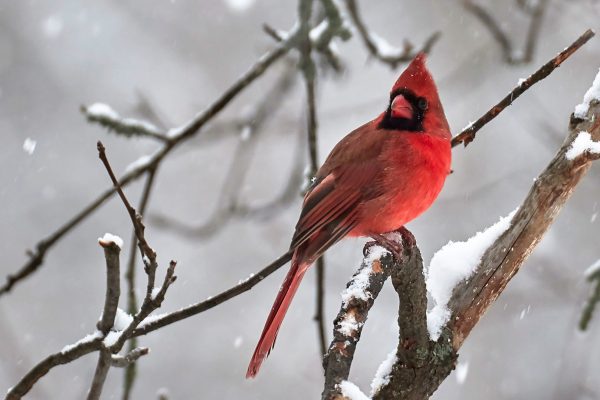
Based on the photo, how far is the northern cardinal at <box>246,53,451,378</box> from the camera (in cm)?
258

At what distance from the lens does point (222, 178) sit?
768cm

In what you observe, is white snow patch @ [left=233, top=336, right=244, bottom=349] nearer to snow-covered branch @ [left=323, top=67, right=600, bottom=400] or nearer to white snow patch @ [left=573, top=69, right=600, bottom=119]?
snow-covered branch @ [left=323, top=67, right=600, bottom=400]

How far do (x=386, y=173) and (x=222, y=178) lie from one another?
16.8 ft

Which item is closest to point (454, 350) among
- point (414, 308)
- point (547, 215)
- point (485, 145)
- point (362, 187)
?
point (414, 308)

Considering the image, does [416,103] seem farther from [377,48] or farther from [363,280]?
[363,280]

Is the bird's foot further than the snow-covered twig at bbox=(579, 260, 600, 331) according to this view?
No

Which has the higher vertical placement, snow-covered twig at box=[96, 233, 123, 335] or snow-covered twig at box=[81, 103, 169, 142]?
snow-covered twig at box=[81, 103, 169, 142]

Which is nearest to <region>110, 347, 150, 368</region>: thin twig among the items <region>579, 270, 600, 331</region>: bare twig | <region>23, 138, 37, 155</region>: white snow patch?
<region>579, 270, 600, 331</region>: bare twig

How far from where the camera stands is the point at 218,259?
→ 24.4 ft

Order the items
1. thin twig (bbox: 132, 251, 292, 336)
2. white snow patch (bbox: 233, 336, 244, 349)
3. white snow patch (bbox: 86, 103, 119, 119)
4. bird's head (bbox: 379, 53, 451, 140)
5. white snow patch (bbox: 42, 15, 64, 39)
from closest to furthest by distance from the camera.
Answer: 1. thin twig (bbox: 132, 251, 292, 336)
2. bird's head (bbox: 379, 53, 451, 140)
3. white snow patch (bbox: 86, 103, 119, 119)
4. white snow patch (bbox: 233, 336, 244, 349)
5. white snow patch (bbox: 42, 15, 64, 39)

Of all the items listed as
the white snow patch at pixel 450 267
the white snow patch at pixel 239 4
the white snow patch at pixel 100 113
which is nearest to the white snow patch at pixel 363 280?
the white snow patch at pixel 450 267

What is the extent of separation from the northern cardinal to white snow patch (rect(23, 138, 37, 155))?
15.9 ft

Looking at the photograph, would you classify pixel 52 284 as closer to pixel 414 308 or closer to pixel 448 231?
pixel 448 231

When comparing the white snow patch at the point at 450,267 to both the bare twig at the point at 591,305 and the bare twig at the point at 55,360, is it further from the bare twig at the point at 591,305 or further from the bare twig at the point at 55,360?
the bare twig at the point at 55,360
